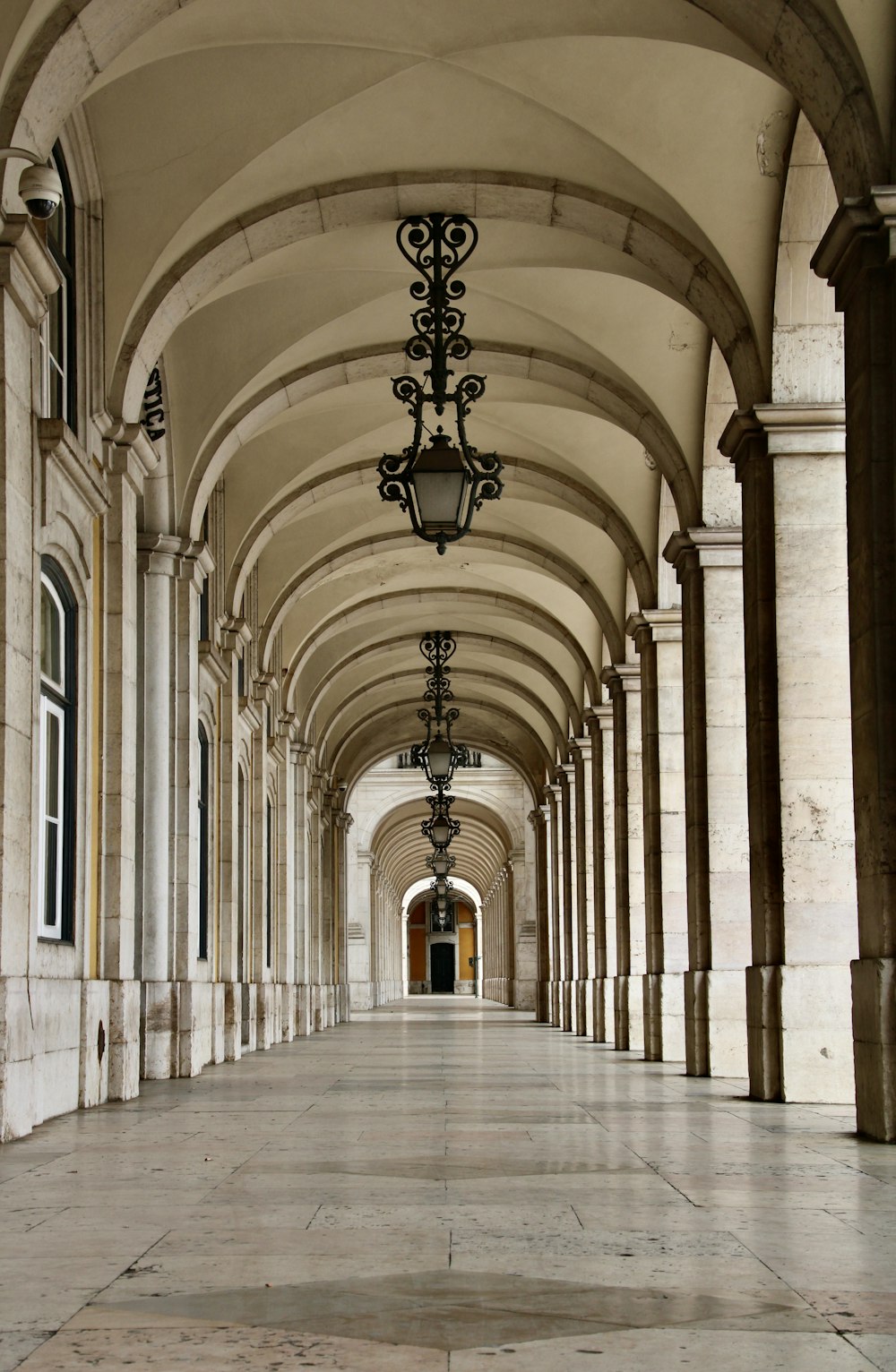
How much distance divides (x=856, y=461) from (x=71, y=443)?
15.0ft

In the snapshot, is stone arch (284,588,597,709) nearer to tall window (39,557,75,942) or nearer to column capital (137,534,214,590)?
column capital (137,534,214,590)

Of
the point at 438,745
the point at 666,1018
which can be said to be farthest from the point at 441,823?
the point at 666,1018

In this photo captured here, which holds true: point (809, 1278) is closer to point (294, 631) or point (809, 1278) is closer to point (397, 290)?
point (397, 290)

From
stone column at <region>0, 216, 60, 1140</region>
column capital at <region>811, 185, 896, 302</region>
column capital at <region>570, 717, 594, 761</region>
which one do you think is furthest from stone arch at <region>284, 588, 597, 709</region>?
column capital at <region>811, 185, 896, 302</region>

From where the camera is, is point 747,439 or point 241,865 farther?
point 241,865

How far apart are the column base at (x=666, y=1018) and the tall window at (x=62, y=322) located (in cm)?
835

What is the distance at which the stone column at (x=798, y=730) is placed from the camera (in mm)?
10594

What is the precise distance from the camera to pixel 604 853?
939 inches

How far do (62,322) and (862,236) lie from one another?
5405 mm

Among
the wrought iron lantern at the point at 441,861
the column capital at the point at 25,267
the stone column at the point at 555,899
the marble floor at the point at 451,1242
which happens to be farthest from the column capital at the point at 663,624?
the stone column at the point at 555,899

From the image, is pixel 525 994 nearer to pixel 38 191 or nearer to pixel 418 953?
pixel 38 191

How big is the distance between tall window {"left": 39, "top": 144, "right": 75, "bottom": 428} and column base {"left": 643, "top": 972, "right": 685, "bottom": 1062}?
27.4ft

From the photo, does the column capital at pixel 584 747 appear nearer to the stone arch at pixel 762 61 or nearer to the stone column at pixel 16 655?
the stone arch at pixel 762 61

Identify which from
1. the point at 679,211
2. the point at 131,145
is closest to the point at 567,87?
the point at 679,211
